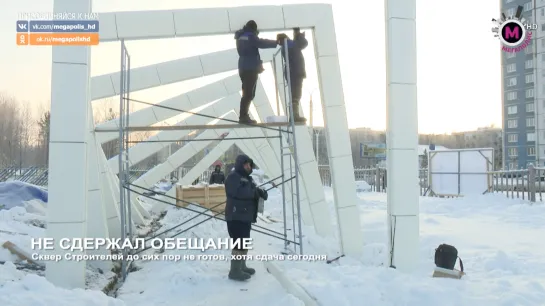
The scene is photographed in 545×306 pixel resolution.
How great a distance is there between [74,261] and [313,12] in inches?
212

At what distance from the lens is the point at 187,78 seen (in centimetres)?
952

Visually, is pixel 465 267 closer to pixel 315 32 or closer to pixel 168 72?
pixel 315 32

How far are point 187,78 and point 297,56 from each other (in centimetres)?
309

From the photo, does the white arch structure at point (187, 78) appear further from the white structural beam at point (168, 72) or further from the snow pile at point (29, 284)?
the snow pile at point (29, 284)

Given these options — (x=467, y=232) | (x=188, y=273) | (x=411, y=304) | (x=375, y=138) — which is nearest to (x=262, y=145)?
(x=467, y=232)

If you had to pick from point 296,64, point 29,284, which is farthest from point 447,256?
point 29,284

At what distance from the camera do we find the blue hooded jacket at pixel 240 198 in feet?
19.0

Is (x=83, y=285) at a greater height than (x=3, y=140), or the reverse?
(x=3, y=140)

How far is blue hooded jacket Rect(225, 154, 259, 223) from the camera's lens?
5.79 meters

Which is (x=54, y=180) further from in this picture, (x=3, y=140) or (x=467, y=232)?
(x=3, y=140)

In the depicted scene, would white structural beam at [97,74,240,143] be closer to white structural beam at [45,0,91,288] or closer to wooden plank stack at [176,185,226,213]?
wooden plank stack at [176,185,226,213]

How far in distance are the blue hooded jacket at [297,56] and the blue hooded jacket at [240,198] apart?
7.92ft

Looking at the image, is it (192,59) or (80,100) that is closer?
(80,100)

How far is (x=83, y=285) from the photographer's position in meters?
5.26
